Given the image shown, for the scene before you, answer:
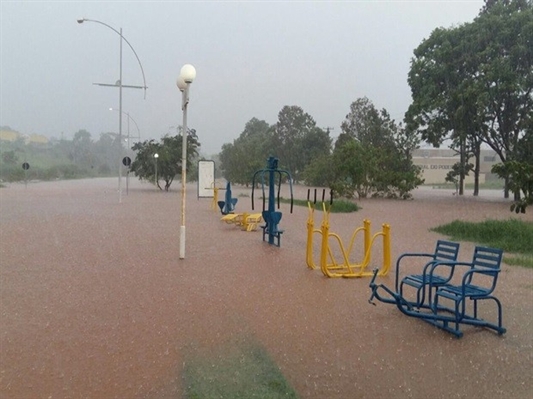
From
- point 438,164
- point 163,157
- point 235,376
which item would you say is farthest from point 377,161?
point 438,164

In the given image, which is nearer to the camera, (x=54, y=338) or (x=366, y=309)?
(x=54, y=338)

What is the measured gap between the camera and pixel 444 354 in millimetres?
6078

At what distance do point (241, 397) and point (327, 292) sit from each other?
4.41 meters

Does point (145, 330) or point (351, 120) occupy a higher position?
point (351, 120)

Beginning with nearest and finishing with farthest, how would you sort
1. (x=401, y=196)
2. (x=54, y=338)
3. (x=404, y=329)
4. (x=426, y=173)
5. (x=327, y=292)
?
(x=54, y=338), (x=404, y=329), (x=327, y=292), (x=401, y=196), (x=426, y=173)

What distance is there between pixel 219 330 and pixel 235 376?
5.04 ft

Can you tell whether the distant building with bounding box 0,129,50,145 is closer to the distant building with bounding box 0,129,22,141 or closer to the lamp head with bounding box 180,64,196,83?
the distant building with bounding box 0,129,22,141

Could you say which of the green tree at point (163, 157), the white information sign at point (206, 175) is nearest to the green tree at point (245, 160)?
the green tree at point (163, 157)

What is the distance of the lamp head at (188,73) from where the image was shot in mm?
12070

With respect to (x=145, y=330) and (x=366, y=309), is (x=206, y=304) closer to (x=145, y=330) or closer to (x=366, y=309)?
(x=145, y=330)

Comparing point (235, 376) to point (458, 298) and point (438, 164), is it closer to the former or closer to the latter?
point (458, 298)

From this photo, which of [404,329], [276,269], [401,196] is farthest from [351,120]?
[404,329]

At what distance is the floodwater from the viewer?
5.25 meters

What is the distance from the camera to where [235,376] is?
532 centimetres
